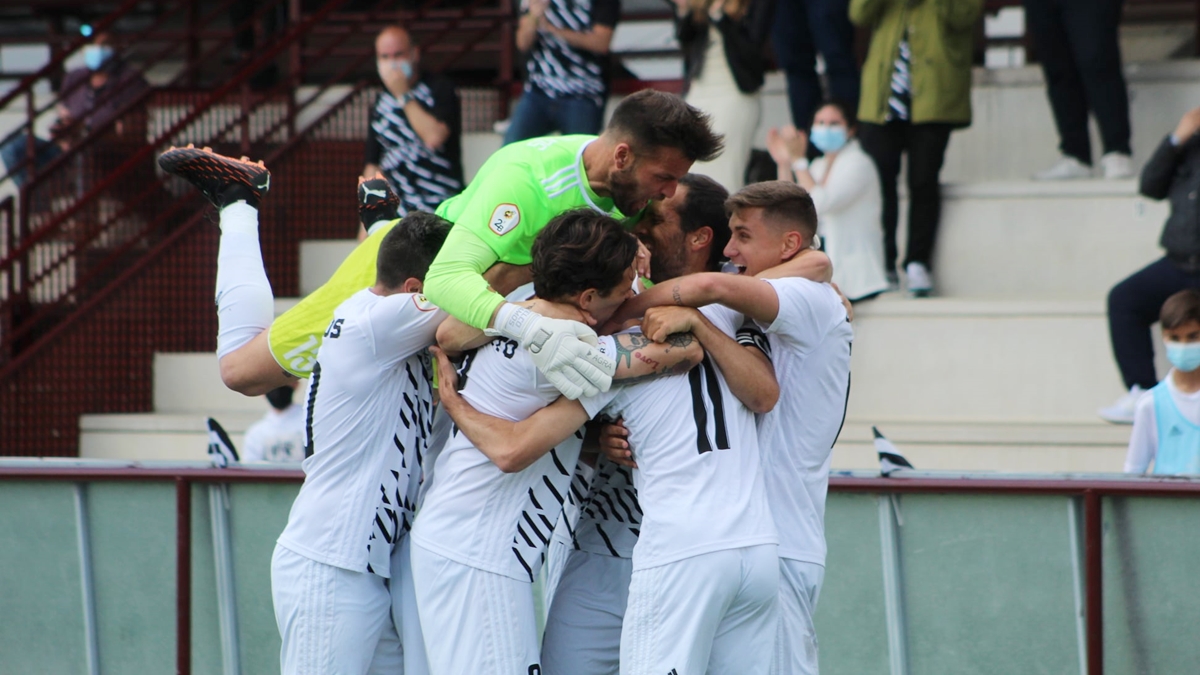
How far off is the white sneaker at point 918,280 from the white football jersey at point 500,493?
498 cm

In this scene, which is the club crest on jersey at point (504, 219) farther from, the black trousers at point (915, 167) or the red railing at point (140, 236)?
the red railing at point (140, 236)

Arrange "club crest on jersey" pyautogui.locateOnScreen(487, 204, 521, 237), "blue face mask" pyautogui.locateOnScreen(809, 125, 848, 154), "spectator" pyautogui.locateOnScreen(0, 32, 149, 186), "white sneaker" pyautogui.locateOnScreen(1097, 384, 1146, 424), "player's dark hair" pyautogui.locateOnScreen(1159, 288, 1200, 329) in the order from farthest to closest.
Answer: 1. "spectator" pyautogui.locateOnScreen(0, 32, 149, 186)
2. "blue face mask" pyautogui.locateOnScreen(809, 125, 848, 154)
3. "white sneaker" pyautogui.locateOnScreen(1097, 384, 1146, 424)
4. "player's dark hair" pyautogui.locateOnScreen(1159, 288, 1200, 329)
5. "club crest on jersey" pyautogui.locateOnScreen(487, 204, 521, 237)

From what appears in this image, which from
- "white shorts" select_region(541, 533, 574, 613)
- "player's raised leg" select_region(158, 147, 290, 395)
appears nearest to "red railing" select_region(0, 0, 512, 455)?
Result: "player's raised leg" select_region(158, 147, 290, 395)

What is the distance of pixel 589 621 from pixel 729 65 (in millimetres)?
5195

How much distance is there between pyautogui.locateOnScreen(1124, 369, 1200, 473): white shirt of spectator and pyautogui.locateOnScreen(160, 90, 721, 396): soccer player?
2816 millimetres

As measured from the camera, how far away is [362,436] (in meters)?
3.96

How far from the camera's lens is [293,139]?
9.77m

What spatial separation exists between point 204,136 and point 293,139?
2.41 feet

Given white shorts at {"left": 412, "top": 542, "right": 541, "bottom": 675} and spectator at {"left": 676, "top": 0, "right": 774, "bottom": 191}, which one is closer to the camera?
white shorts at {"left": 412, "top": 542, "right": 541, "bottom": 675}

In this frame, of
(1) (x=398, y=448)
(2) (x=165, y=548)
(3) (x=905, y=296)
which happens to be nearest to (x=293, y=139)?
(3) (x=905, y=296)

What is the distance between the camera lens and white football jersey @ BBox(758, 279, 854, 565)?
12.4 ft

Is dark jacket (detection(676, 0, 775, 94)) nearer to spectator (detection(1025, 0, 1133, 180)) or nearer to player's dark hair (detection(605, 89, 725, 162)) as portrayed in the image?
spectator (detection(1025, 0, 1133, 180))

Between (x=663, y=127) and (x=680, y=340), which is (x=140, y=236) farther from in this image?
(x=680, y=340)

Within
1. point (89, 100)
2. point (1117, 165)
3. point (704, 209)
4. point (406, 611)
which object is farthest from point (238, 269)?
point (89, 100)
